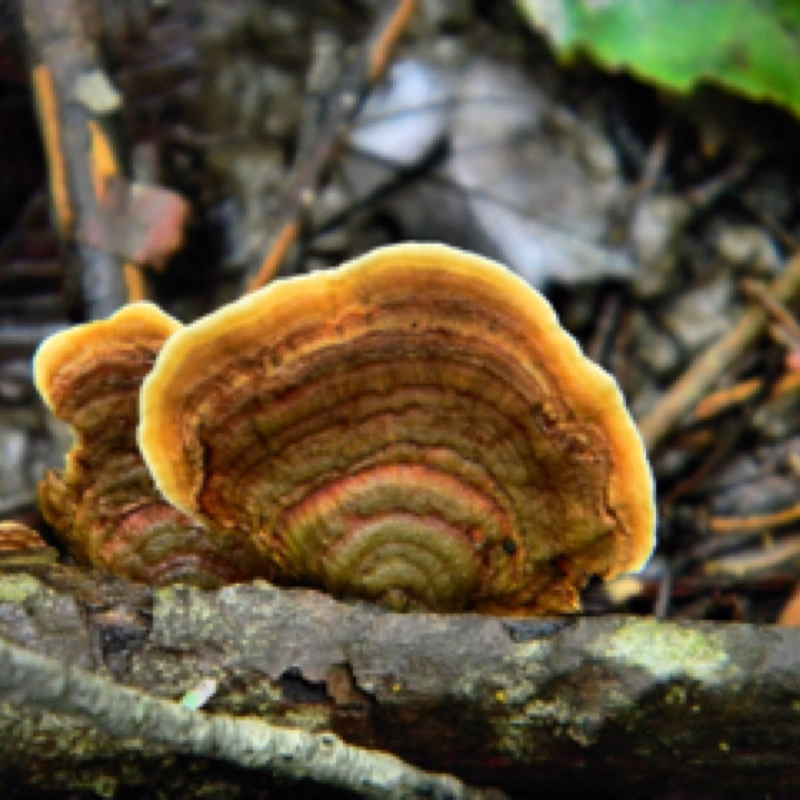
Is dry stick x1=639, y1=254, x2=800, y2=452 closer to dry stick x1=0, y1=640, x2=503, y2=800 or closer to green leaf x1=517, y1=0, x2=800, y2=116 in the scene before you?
green leaf x1=517, y1=0, x2=800, y2=116

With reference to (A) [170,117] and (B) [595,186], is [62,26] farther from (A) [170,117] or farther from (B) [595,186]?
(B) [595,186]

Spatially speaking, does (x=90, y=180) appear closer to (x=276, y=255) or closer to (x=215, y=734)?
(x=276, y=255)

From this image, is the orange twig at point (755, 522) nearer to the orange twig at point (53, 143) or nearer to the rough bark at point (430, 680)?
the rough bark at point (430, 680)

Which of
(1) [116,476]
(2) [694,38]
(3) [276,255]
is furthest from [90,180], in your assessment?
(2) [694,38]

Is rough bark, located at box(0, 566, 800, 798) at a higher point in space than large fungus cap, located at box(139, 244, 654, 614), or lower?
lower

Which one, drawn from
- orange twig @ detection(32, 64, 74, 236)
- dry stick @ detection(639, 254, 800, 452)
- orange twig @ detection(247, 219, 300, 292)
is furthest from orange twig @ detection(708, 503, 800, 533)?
orange twig @ detection(32, 64, 74, 236)

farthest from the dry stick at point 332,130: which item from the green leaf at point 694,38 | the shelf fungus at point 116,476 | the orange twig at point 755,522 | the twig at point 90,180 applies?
the orange twig at point 755,522
